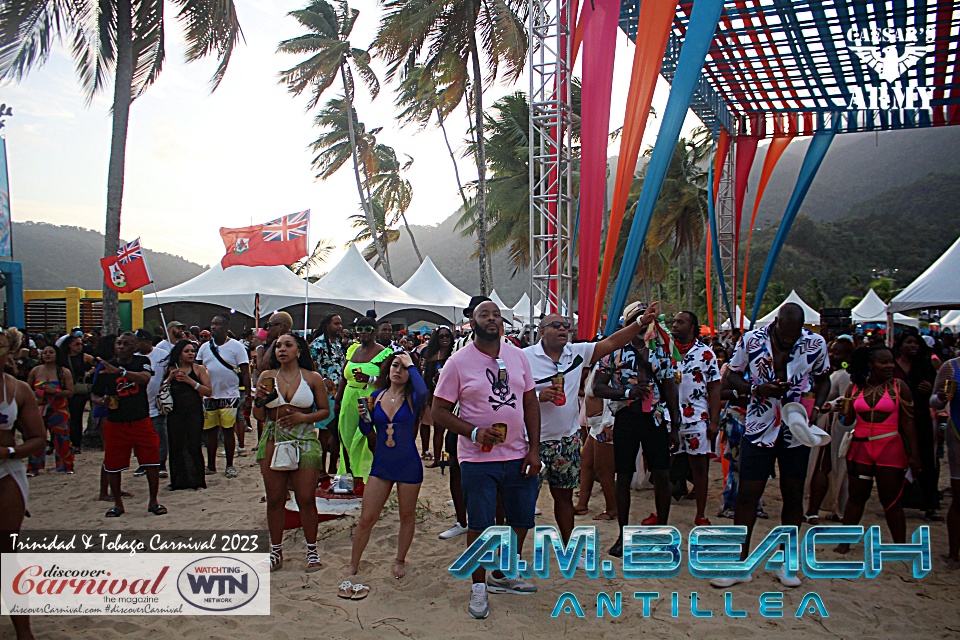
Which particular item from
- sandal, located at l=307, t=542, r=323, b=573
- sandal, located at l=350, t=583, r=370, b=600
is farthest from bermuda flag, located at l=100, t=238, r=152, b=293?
sandal, located at l=350, t=583, r=370, b=600

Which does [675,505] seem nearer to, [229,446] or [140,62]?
[229,446]

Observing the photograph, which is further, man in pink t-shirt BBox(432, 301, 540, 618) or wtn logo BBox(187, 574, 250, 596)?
wtn logo BBox(187, 574, 250, 596)

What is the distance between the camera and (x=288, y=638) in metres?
3.49

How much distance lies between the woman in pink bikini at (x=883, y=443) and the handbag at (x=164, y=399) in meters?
6.31

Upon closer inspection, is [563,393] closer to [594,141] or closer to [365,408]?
[365,408]

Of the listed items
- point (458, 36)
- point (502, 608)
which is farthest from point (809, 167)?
point (502, 608)

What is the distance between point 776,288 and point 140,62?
4252 centimetres

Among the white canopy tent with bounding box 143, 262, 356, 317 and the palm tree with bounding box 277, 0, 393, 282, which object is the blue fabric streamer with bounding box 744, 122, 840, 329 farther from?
the palm tree with bounding box 277, 0, 393, 282

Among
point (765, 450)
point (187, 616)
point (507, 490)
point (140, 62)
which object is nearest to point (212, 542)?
point (187, 616)

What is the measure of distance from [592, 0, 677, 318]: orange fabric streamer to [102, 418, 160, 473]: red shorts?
17.0 feet

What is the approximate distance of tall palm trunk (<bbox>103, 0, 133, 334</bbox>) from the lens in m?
10.9

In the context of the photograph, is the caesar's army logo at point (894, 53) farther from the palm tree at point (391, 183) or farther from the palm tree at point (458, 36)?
the palm tree at point (391, 183)

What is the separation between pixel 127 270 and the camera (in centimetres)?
1051

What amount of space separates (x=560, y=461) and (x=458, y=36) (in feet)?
53.8
